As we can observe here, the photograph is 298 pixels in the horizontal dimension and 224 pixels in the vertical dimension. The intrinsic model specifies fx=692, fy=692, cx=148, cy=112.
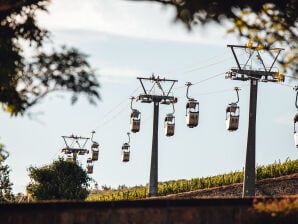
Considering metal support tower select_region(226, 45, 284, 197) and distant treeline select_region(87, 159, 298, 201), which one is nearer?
metal support tower select_region(226, 45, 284, 197)

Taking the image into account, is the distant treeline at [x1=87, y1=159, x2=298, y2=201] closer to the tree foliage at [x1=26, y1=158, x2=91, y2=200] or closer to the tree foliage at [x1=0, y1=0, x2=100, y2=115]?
the tree foliage at [x1=26, y1=158, x2=91, y2=200]

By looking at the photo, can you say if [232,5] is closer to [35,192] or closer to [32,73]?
[32,73]

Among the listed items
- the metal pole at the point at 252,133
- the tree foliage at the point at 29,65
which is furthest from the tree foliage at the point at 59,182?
the tree foliage at the point at 29,65

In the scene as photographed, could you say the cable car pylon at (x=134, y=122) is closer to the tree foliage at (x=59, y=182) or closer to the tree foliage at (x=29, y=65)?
the tree foliage at (x=59, y=182)

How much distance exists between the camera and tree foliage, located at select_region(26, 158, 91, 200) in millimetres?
50094

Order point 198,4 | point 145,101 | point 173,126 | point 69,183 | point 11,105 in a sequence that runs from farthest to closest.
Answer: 1. point 69,183
2. point 145,101
3. point 173,126
4. point 11,105
5. point 198,4

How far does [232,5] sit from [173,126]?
22903 mm

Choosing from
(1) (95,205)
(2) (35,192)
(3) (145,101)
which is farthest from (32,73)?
(2) (35,192)

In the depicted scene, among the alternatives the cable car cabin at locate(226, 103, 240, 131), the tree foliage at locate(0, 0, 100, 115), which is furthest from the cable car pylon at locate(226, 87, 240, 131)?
the tree foliage at locate(0, 0, 100, 115)

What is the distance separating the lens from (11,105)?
17078 millimetres

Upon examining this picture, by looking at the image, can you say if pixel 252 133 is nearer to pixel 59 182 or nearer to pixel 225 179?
pixel 225 179

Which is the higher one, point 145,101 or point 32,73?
point 145,101

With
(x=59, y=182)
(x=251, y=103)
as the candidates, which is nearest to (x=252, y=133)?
(x=251, y=103)

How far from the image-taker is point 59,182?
51.0 m
